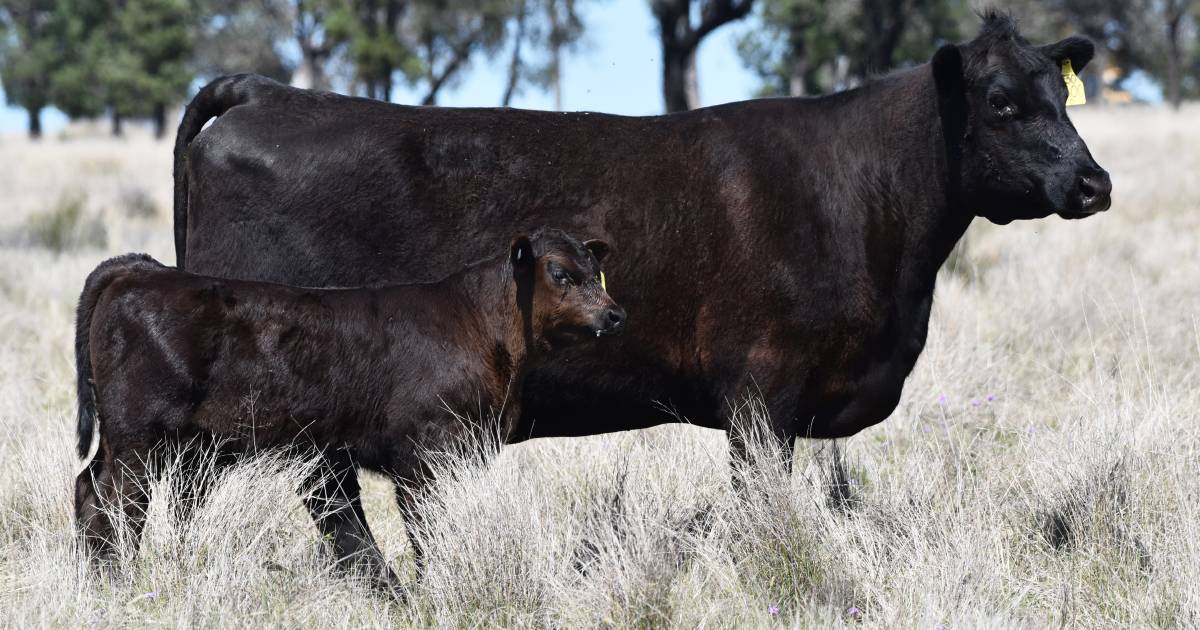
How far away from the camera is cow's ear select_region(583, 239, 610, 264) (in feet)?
16.3

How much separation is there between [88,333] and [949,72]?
3.74m

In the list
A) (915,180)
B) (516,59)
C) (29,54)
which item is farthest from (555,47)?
(915,180)

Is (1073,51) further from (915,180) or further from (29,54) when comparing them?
(29,54)

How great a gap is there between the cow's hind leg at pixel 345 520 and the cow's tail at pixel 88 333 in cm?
92

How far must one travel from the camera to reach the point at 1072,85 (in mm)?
5516

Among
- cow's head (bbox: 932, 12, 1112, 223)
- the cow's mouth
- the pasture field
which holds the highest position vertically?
cow's head (bbox: 932, 12, 1112, 223)

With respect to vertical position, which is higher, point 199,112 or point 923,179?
point 199,112

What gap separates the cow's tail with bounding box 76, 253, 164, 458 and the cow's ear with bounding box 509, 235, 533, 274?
1.42 metres

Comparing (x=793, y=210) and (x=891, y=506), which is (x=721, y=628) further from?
(x=793, y=210)

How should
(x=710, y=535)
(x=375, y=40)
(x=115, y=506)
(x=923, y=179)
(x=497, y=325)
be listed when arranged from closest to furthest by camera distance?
1. (x=115, y=506)
2. (x=710, y=535)
3. (x=497, y=325)
4. (x=923, y=179)
5. (x=375, y=40)

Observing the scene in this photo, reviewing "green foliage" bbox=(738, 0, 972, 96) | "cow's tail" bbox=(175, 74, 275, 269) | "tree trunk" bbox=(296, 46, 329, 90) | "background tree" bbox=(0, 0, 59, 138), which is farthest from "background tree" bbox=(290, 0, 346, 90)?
"cow's tail" bbox=(175, 74, 275, 269)

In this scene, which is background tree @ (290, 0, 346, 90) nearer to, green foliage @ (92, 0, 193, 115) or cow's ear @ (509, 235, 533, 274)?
green foliage @ (92, 0, 193, 115)

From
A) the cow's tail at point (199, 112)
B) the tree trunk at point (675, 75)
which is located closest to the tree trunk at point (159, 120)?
the tree trunk at point (675, 75)

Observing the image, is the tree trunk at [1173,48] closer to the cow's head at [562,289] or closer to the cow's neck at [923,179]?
the cow's neck at [923,179]
